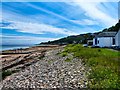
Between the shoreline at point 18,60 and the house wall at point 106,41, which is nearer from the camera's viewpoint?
the shoreline at point 18,60

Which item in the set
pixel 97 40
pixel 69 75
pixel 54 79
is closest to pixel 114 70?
pixel 69 75

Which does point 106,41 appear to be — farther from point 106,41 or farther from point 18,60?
point 18,60

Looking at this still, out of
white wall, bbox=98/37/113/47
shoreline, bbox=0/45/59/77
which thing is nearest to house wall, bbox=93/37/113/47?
white wall, bbox=98/37/113/47

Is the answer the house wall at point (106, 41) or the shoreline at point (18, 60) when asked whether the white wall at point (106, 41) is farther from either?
the shoreline at point (18, 60)

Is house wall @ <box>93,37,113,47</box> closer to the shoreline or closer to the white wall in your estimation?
the white wall

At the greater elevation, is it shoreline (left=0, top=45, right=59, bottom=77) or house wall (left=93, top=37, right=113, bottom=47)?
house wall (left=93, top=37, right=113, bottom=47)

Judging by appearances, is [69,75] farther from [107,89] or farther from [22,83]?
[107,89]

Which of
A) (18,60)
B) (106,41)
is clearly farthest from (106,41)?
(18,60)

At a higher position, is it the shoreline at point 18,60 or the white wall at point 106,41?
the white wall at point 106,41

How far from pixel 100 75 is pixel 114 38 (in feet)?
163

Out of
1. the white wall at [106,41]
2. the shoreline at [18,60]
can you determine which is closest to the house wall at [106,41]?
the white wall at [106,41]

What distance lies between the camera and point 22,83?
13.4 meters

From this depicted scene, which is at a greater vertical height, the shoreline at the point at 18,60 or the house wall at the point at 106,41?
the house wall at the point at 106,41

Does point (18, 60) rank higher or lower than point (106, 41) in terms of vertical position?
lower
